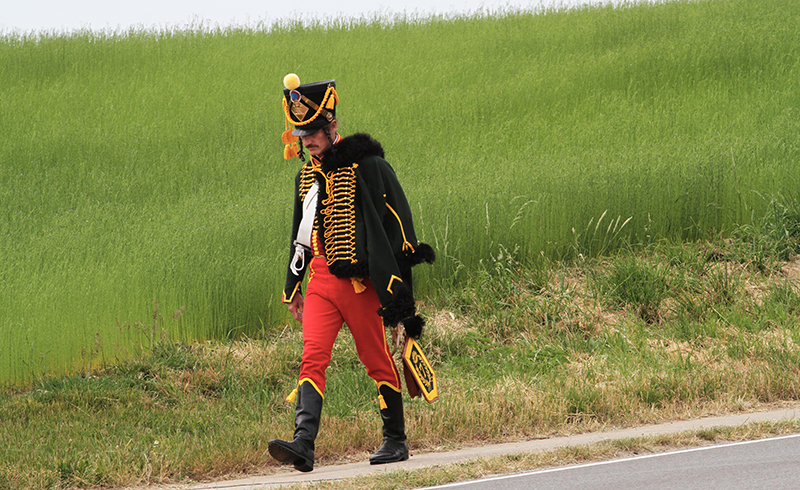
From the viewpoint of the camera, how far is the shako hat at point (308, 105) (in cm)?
523

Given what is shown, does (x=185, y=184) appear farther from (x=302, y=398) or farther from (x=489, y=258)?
(x=302, y=398)

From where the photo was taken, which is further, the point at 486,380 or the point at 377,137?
the point at 377,137

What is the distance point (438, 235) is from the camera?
1093 centimetres

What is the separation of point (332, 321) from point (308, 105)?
4.50 ft

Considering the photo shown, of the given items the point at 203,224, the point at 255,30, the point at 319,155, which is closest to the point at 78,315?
the point at 203,224

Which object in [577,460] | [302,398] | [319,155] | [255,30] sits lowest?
[577,460]

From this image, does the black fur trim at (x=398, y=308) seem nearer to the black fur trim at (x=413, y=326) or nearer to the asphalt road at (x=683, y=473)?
the black fur trim at (x=413, y=326)

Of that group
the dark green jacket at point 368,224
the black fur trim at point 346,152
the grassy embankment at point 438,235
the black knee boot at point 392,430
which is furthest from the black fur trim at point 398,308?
the grassy embankment at point 438,235

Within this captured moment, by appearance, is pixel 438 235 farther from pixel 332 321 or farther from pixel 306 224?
pixel 332 321

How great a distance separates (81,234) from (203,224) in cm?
177

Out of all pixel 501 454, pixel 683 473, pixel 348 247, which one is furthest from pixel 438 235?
pixel 683 473

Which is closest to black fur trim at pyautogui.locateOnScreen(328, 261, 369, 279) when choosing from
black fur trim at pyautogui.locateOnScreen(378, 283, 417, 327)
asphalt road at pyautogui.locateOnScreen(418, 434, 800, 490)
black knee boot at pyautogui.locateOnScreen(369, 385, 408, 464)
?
black fur trim at pyautogui.locateOnScreen(378, 283, 417, 327)

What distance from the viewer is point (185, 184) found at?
14938mm

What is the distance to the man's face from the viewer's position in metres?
5.36
